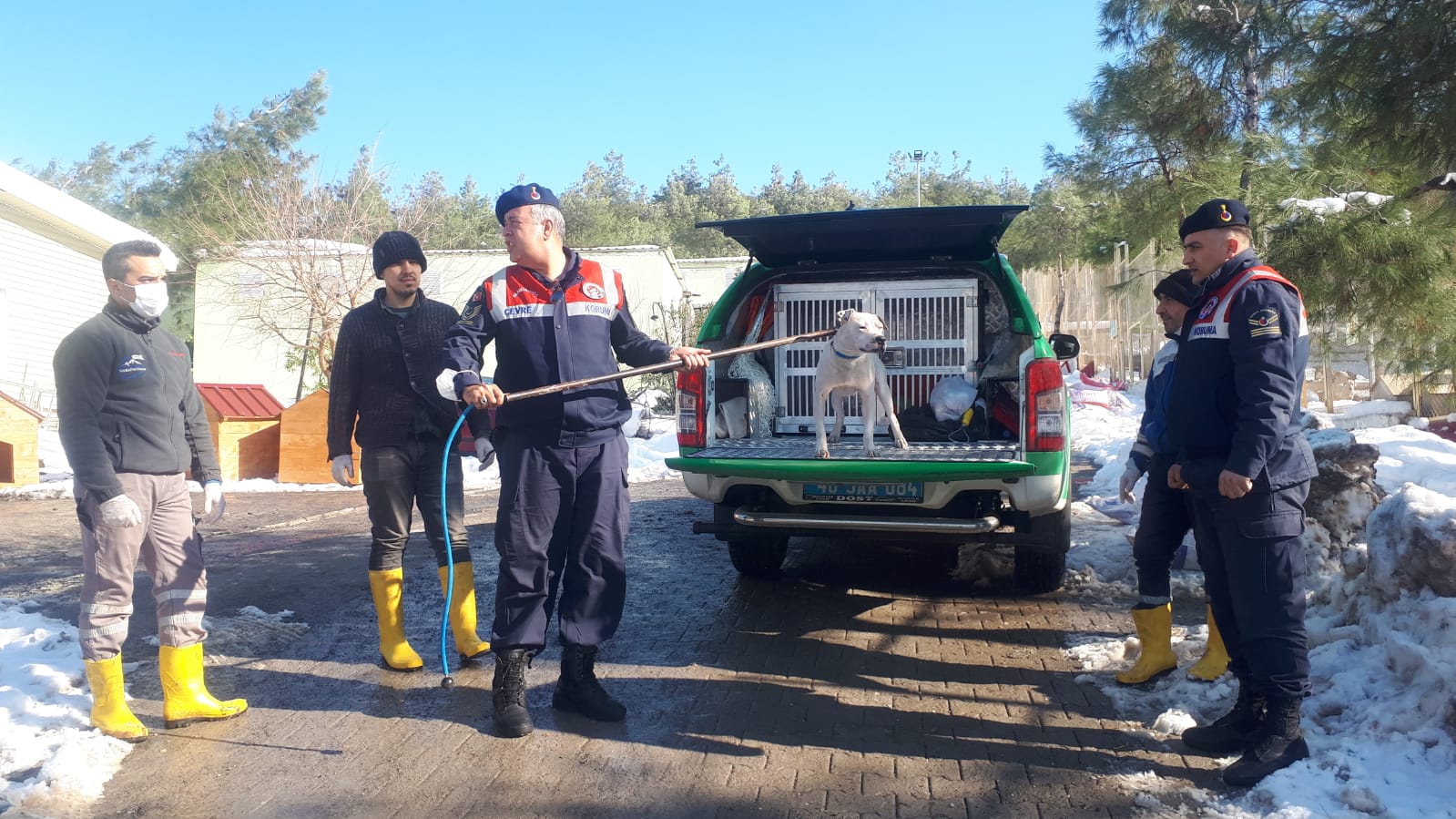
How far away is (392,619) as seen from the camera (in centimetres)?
458

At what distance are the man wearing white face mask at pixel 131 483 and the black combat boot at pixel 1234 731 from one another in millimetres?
3606

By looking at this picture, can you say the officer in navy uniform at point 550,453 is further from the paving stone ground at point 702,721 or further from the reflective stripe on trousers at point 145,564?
the reflective stripe on trousers at point 145,564

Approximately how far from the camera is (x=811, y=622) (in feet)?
17.9

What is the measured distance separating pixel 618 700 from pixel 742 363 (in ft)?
8.68

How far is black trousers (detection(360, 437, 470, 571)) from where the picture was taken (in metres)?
4.50

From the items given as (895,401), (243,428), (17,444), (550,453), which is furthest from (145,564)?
(17,444)

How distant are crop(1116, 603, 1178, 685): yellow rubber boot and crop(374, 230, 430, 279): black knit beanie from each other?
3457 mm

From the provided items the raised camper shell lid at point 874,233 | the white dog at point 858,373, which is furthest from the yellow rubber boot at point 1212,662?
the raised camper shell lid at point 874,233

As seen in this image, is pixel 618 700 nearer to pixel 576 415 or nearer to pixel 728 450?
pixel 576 415

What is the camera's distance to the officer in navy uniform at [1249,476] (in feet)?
10.8

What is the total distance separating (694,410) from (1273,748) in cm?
319

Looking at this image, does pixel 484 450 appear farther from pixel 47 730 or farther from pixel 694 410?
pixel 47 730

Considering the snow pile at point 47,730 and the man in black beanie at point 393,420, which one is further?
the man in black beanie at point 393,420

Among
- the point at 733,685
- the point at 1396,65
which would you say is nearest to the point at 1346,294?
the point at 1396,65
